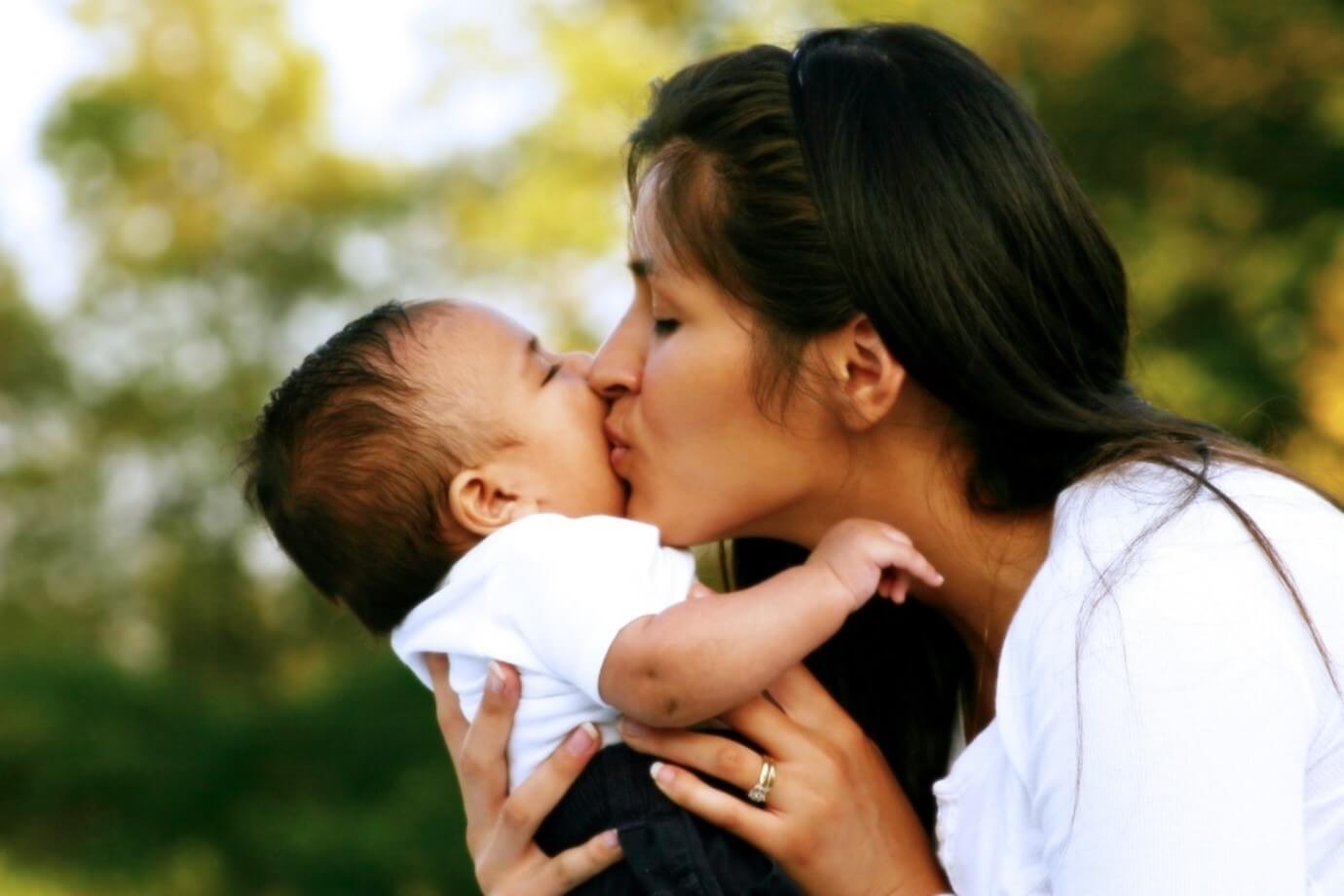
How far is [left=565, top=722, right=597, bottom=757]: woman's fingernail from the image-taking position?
2.32 m

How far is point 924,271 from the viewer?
7.41 ft

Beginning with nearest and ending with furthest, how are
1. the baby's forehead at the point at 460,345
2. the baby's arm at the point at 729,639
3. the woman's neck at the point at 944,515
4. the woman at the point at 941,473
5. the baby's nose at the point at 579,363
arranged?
the woman at the point at 941,473, the baby's arm at the point at 729,639, the woman's neck at the point at 944,515, the baby's forehead at the point at 460,345, the baby's nose at the point at 579,363

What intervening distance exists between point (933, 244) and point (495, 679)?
83 centimetres

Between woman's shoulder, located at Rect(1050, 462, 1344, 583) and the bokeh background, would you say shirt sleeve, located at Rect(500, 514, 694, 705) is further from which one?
the bokeh background

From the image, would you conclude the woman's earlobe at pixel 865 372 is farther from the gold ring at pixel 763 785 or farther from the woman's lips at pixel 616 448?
the gold ring at pixel 763 785

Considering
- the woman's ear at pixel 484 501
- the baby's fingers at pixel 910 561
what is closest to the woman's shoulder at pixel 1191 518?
the baby's fingers at pixel 910 561

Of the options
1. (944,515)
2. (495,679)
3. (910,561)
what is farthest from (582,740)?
(944,515)

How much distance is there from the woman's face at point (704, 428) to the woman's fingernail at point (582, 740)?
30 centimetres

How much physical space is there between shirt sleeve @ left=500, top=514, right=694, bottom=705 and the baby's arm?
0.03 metres

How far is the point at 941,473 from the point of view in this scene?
2457 millimetres

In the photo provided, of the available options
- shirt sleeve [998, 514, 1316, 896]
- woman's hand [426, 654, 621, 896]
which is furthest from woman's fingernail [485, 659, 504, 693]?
shirt sleeve [998, 514, 1316, 896]

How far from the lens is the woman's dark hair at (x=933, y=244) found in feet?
7.47

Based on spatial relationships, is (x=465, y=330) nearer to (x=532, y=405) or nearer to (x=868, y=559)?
(x=532, y=405)

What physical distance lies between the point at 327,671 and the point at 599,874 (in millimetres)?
7492
